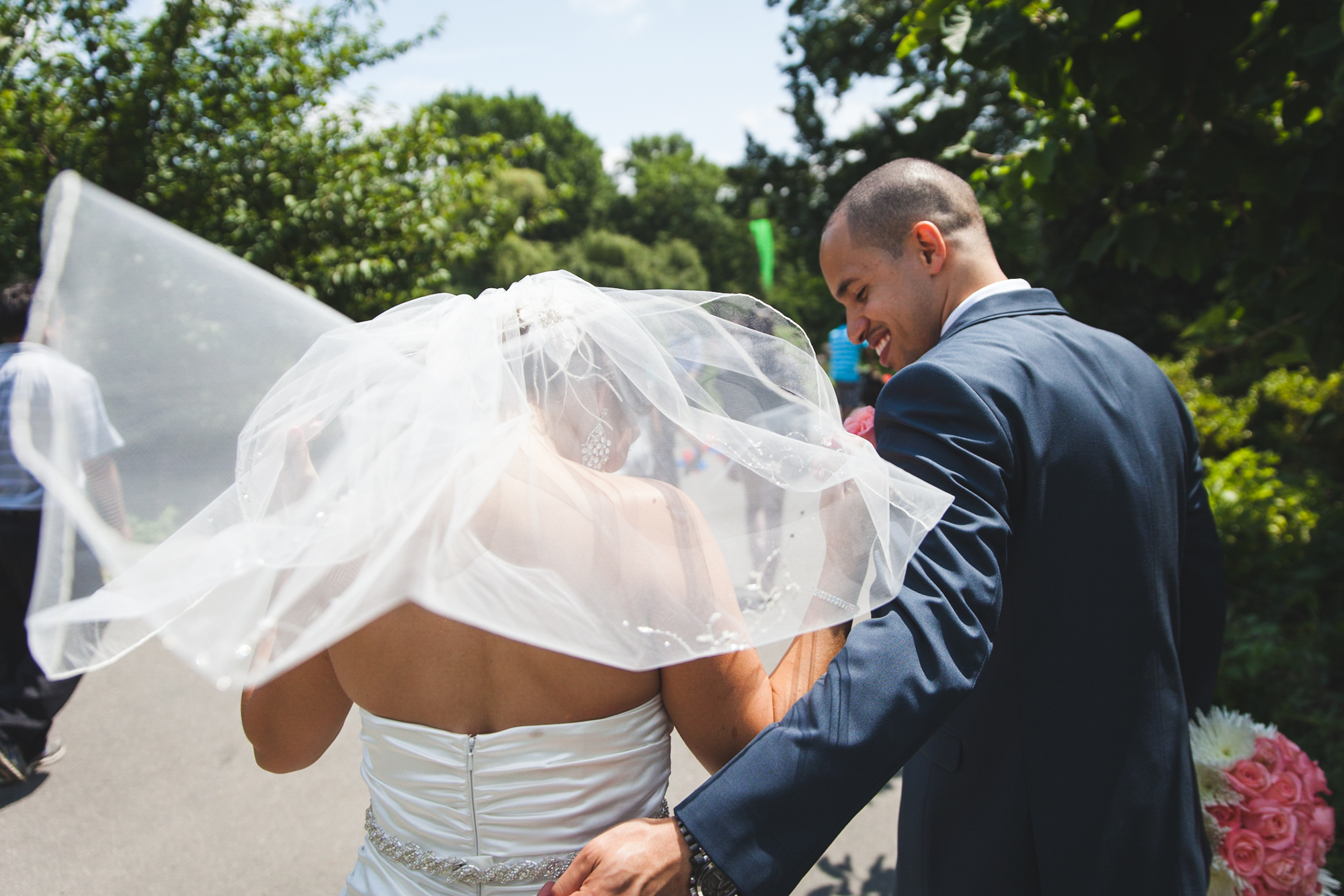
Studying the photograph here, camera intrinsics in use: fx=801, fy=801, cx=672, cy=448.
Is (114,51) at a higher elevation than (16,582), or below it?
higher

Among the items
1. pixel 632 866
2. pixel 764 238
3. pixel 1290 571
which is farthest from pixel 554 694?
pixel 764 238

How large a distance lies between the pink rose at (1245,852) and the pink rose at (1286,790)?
102 mm

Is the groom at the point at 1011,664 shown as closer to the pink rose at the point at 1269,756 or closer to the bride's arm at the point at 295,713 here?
the pink rose at the point at 1269,756

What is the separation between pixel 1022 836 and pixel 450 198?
7637 millimetres

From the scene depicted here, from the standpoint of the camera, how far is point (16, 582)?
3809 millimetres

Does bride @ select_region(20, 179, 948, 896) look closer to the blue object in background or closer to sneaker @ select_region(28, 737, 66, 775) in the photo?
sneaker @ select_region(28, 737, 66, 775)

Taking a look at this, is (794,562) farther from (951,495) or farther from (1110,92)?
(1110,92)

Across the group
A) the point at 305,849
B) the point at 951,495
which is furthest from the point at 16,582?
the point at 951,495

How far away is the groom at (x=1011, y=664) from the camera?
1.22m

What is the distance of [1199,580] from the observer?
181cm

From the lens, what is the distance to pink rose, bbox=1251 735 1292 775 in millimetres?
1918

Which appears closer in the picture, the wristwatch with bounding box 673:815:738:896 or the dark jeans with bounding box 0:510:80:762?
the wristwatch with bounding box 673:815:738:896

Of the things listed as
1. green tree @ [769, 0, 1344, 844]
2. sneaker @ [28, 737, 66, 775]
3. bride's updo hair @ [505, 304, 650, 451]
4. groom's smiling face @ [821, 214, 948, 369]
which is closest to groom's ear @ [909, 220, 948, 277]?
groom's smiling face @ [821, 214, 948, 369]

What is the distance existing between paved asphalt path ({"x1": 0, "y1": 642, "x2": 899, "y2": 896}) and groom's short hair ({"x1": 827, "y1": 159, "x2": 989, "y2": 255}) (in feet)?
8.55
